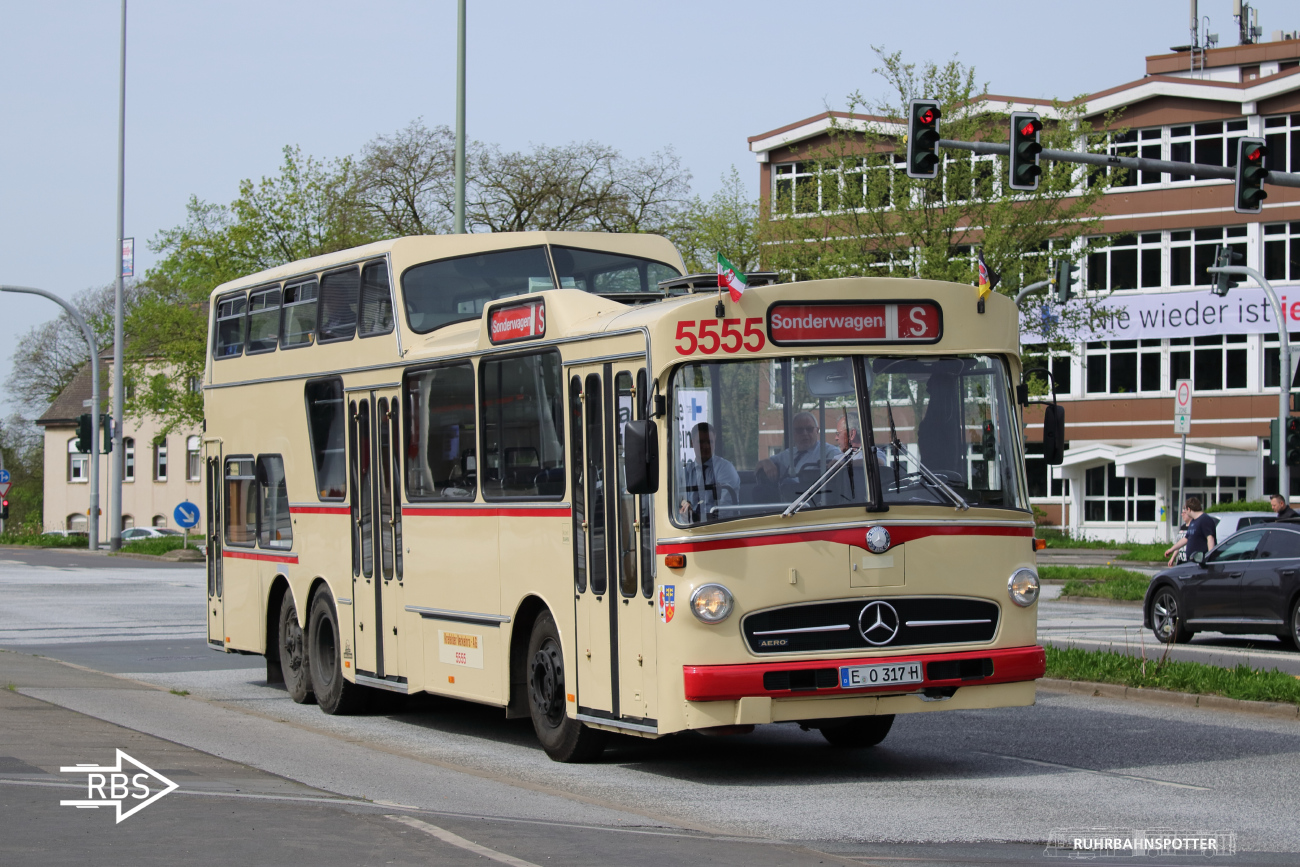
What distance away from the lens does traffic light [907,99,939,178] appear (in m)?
22.2

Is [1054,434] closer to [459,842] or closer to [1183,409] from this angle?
[459,842]

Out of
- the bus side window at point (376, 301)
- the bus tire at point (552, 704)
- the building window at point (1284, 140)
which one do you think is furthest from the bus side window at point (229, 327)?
the building window at point (1284, 140)

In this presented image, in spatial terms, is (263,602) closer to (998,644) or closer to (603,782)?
(603,782)

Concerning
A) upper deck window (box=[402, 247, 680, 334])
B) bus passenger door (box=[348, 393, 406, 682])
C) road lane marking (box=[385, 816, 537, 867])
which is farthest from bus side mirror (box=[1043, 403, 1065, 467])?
bus passenger door (box=[348, 393, 406, 682])

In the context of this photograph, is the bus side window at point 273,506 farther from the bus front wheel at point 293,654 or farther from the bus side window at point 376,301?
the bus side window at point 376,301

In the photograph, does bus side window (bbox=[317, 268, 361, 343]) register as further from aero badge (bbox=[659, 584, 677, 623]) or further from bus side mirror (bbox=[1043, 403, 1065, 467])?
bus side mirror (bbox=[1043, 403, 1065, 467])

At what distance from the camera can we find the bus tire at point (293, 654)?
49.8ft

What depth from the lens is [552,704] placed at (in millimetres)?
11148

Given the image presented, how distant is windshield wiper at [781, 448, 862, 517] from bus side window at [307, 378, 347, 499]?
18.6 feet

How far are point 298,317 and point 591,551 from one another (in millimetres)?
5848

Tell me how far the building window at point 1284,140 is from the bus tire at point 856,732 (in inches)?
2030

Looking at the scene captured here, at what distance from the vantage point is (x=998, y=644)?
10.2 m

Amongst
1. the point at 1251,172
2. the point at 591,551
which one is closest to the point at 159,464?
the point at 1251,172

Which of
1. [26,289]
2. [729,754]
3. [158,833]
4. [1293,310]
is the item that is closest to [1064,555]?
[1293,310]
